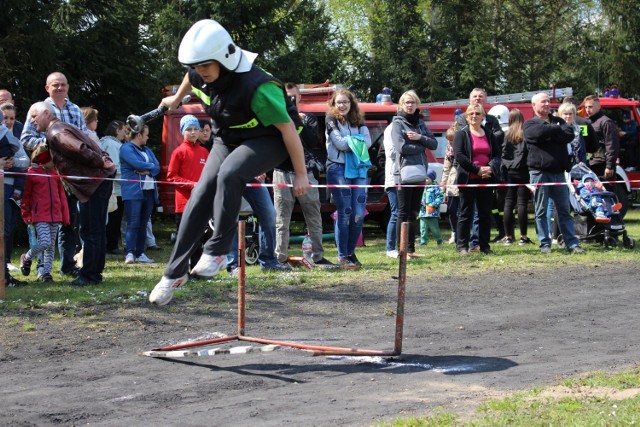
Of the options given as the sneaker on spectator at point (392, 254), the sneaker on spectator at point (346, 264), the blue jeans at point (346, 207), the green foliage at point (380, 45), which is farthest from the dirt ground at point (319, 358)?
the green foliage at point (380, 45)

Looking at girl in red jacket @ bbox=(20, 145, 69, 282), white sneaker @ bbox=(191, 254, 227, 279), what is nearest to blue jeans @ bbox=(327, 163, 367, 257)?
girl in red jacket @ bbox=(20, 145, 69, 282)

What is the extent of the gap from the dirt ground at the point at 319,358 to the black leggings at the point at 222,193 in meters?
0.88

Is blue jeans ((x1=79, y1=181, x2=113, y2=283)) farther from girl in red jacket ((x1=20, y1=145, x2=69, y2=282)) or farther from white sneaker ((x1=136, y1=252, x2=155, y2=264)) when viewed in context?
white sneaker ((x1=136, y1=252, x2=155, y2=264))

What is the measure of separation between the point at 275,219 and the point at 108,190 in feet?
7.29

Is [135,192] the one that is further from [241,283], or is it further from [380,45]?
[380,45]

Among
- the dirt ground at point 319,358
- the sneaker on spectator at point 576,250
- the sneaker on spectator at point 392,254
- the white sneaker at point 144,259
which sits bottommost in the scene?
the dirt ground at point 319,358

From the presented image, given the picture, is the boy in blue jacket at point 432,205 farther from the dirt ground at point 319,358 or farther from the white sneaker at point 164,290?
the white sneaker at point 164,290

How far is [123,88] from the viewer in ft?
64.7

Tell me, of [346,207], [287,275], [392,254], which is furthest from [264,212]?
[392,254]

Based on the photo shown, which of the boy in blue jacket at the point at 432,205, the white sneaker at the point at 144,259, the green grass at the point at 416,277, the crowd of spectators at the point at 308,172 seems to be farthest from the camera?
the boy in blue jacket at the point at 432,205

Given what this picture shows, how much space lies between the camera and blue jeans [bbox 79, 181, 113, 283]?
10.4 metres

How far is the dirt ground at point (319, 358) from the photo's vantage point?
5.84 meters

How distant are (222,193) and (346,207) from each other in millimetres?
5717

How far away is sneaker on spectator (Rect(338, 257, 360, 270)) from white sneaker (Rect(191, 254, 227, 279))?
5.24m
